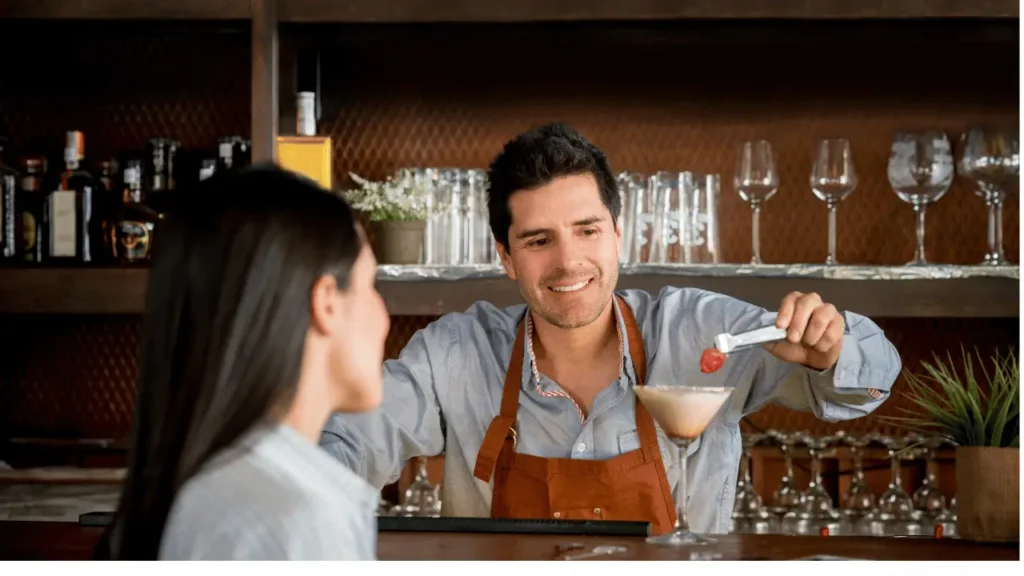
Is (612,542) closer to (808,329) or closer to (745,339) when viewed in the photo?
(745,339)

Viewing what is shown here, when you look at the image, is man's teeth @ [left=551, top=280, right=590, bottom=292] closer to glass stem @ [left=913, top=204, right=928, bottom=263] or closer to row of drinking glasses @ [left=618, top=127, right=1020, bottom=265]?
row of drinking glasses @ [left=618, top=127, right=1020, bottom=265]

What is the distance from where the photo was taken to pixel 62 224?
8.39ft

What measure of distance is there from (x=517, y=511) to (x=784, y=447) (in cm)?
76

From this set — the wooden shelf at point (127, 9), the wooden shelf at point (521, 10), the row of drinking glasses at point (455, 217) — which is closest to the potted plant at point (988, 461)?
the wooden shelf at point (521, 10)

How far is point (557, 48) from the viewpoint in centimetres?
270

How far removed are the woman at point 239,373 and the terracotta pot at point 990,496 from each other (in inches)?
32.4

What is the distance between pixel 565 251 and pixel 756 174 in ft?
2.06

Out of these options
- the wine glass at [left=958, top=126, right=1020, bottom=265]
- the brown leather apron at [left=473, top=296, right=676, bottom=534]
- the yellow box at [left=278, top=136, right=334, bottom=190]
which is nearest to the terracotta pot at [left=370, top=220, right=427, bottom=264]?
the yellow box at [left=278, top=136, right=334, bottom=190]

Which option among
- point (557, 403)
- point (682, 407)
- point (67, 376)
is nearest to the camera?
point (682, 407)

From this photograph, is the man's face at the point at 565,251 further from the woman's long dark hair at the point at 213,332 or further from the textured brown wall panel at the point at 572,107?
the woman's long dark hair at the point at 213,332

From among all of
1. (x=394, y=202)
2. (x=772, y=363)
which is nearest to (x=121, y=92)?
(x=394, y=202)

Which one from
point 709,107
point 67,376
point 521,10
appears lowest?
point 67,376

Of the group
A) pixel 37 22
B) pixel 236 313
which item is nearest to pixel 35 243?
pixel 37 22
